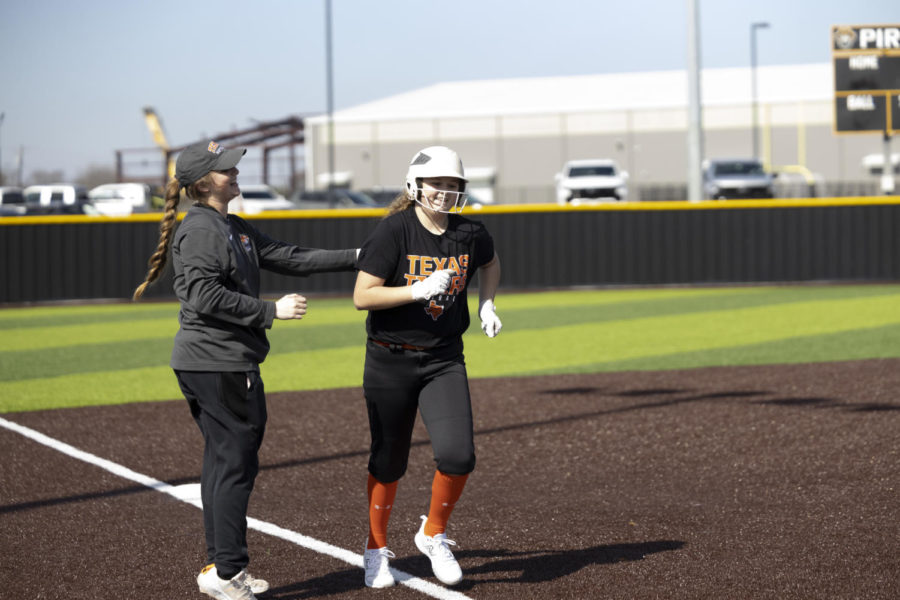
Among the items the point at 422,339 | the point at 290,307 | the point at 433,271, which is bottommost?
the point at 422,339

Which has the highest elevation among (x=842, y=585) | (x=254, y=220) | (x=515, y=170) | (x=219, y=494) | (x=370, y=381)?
(x=515, y=170)

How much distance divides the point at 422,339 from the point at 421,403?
283mm

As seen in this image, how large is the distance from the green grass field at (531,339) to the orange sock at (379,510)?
6287 millimetres

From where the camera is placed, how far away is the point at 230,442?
4.64m

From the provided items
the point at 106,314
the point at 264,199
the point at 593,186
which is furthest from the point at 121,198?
the point at 106,314

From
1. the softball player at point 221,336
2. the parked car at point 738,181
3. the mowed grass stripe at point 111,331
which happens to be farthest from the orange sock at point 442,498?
the parked car at point 738,181

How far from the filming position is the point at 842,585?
4879 millimetres

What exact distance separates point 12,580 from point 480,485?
2859mm

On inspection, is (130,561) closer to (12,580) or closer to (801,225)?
(12,580)

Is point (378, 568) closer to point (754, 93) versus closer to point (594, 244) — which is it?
point (594, 244)

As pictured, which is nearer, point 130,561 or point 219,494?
point 219,494

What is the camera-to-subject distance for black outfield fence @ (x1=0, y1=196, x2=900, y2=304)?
2220 cm

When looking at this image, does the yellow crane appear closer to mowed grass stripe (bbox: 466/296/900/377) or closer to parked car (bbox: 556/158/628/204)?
parked car (bbox: 556/158/628/204)

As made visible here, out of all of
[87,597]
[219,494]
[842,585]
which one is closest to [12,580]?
[87,597]
